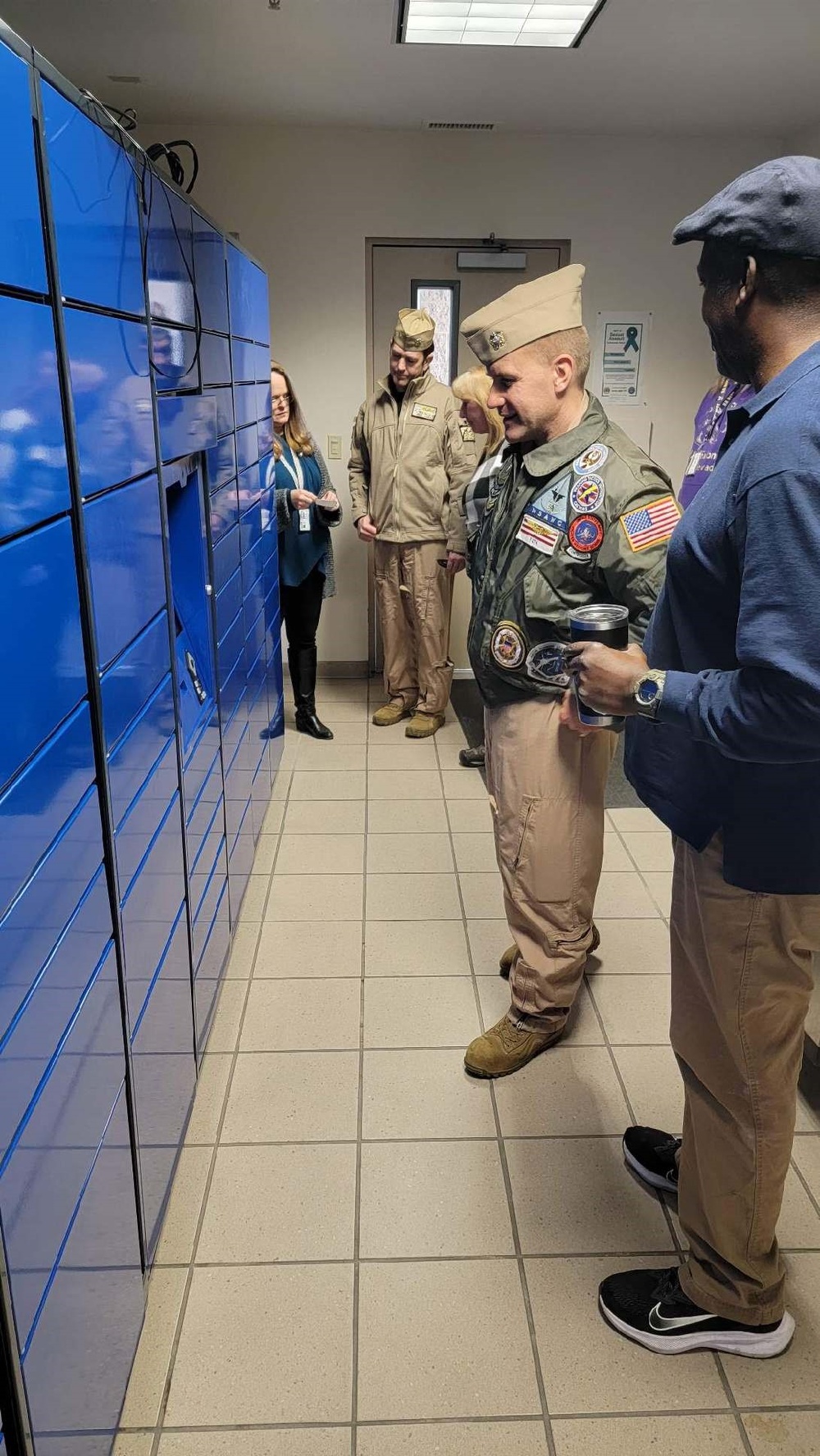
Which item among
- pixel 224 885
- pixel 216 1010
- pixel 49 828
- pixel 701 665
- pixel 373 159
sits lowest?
pixel 216 1010

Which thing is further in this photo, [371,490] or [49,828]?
[371,490]

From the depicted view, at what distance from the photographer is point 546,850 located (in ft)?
7.22

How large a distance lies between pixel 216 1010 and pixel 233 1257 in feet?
2.62

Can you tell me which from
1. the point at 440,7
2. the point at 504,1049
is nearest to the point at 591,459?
the point at 504,1049

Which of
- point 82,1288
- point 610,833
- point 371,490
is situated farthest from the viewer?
point 371,490

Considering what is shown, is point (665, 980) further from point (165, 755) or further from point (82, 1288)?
point (82, 1288)

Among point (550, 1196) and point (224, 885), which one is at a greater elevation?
point (224, 885)

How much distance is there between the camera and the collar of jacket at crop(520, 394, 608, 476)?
2.01m

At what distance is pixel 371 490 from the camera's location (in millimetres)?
4680

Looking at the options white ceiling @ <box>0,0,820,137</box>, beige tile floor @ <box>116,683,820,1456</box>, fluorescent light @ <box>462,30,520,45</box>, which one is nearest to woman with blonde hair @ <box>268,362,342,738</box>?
white ceiling @ <box>0,0,820,137</box>

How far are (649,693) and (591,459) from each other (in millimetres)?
819

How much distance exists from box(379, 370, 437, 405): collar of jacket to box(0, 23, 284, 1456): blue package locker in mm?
2155

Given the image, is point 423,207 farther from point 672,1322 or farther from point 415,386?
point 672,1322

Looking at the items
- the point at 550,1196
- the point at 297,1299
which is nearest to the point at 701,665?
the point at 550,1196
